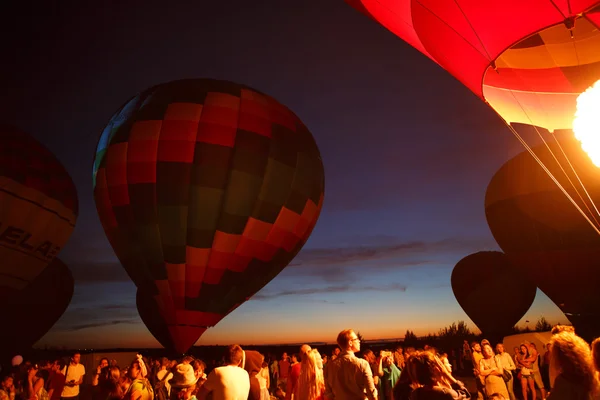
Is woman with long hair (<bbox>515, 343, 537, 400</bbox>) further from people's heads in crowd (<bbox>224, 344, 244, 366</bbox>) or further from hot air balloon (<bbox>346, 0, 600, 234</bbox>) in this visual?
people's heads in crowd (<bbox>224, 344, 244, 366</bbox>)

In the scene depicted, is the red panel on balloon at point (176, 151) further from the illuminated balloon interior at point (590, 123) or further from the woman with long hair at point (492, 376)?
the illuminated balloon interior at point (590, 123)

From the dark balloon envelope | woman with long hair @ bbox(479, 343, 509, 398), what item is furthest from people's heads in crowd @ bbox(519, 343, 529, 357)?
the dark balloon envelope

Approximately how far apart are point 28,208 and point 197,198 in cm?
451

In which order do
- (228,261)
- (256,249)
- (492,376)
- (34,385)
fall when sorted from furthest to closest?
(256,249) → (228,261) → (492,376) → (34,385)

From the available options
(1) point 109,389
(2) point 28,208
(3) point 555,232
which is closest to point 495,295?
(3) point 555,232

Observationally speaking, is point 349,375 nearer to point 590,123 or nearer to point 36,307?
point 590,123

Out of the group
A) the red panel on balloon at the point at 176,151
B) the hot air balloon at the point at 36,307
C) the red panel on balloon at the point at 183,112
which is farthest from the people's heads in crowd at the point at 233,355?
the hot air balloon at the point at 36,307

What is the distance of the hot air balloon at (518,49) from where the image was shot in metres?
4.40

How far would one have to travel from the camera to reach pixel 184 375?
3.39 metres

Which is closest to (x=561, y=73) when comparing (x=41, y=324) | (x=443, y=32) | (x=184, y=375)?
(x=443, y=32)

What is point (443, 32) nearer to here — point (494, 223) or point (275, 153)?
point (275, 153)

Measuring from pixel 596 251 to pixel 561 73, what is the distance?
7.66 meters

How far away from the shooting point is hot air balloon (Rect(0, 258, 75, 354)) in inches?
571

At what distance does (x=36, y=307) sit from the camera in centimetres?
1522
